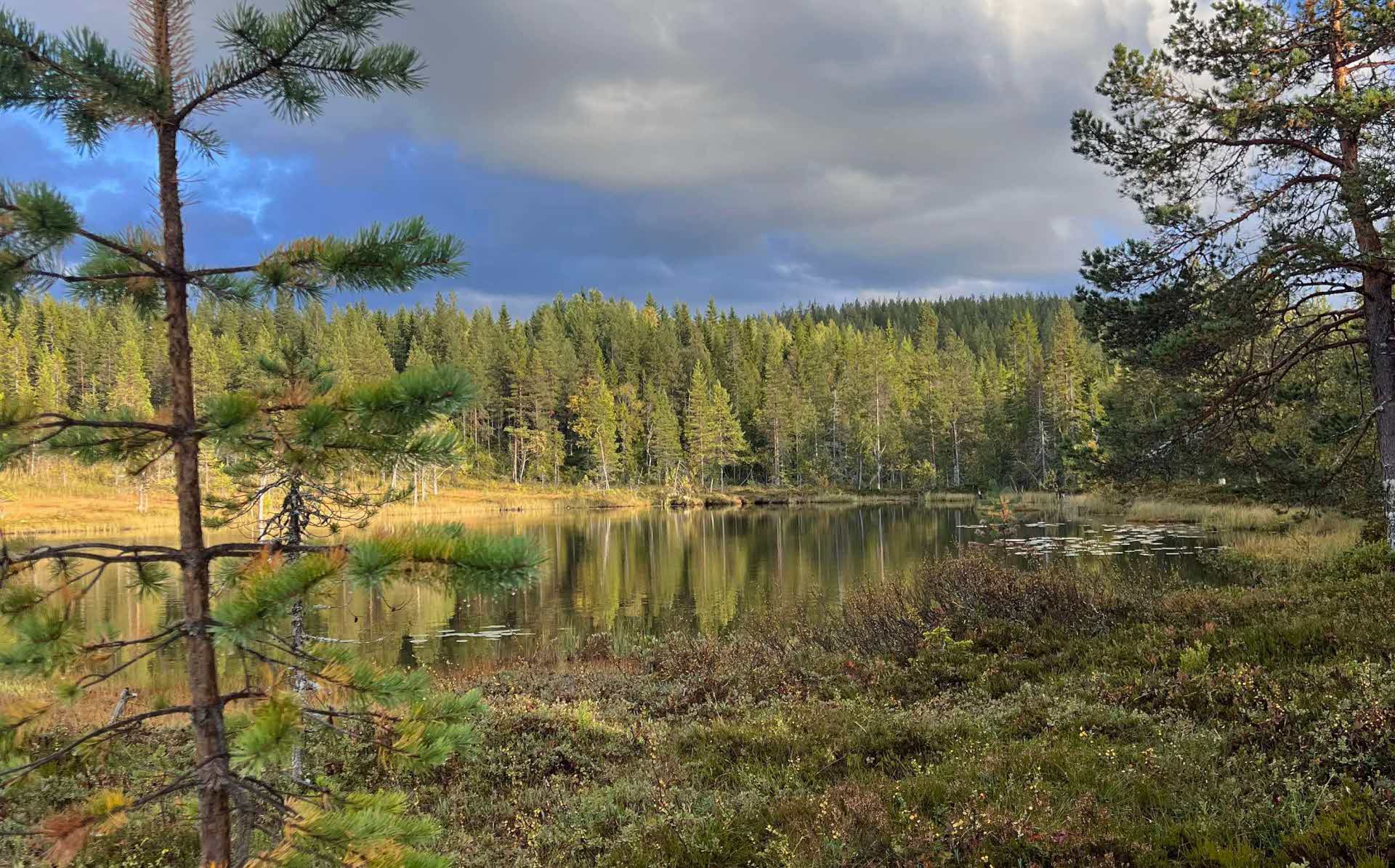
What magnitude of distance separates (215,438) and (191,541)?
497 mm

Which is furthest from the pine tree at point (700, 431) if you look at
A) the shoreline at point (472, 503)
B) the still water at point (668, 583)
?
the still water at point (668, 583)

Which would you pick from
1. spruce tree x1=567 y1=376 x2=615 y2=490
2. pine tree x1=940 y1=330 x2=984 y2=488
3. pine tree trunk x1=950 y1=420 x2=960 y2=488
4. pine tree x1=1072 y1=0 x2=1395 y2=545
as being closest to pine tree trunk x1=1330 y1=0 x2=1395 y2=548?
pine tree x1=1072 y1=0 x2=1395 y2=545

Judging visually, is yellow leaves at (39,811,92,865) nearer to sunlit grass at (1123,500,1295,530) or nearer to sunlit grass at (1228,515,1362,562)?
sunlit grass at (1228,515,1362,562)

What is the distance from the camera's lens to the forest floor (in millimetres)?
4988

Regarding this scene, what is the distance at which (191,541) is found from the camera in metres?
2.78

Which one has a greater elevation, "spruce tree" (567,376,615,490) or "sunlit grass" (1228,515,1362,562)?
"spruce tree" (567,376,615,490)

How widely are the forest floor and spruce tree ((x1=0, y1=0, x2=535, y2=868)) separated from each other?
882 mm

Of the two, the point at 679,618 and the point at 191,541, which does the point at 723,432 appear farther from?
the point at 191,541

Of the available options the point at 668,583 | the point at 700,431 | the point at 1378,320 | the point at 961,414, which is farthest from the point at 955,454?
the point at 1378,320

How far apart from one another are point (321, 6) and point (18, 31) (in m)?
0.99

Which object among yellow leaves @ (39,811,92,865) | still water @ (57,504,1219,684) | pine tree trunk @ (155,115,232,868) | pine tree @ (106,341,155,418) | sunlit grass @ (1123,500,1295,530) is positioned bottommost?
still water @ (57,504,1219,684)

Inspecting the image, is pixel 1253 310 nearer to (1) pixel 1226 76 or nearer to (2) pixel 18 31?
(1) pixel 1226 76

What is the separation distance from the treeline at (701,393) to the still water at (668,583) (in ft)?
89.1

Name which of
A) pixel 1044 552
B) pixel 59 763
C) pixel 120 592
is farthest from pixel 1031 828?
pixel 120 592
